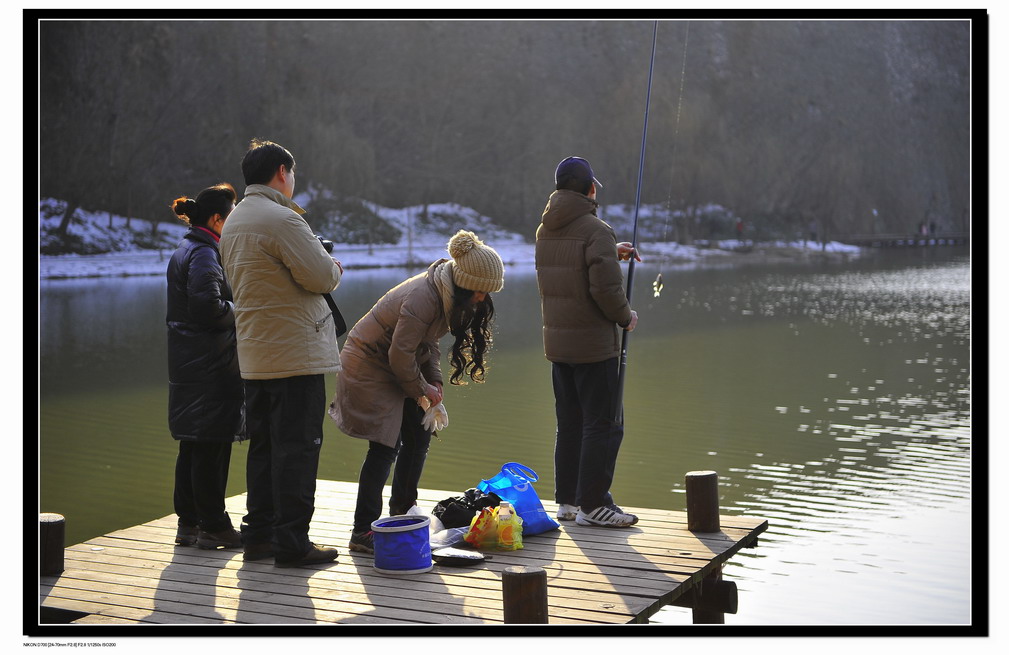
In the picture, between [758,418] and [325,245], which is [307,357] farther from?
[758,418]

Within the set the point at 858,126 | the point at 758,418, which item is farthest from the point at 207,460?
the point at 858,126

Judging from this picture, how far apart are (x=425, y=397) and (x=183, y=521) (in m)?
1.17

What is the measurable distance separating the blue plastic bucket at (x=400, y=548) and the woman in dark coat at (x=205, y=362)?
685 millimetres

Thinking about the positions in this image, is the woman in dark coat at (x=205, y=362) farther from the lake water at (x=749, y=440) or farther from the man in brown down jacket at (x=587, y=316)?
the lake water at (x=749, y=440)

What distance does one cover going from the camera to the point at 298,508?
13.3 ft

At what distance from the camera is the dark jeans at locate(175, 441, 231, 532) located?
4.34 metres

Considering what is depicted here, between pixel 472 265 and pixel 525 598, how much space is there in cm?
123

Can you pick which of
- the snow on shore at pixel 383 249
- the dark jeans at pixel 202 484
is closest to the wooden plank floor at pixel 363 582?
the dark jeans at pixel 202 484

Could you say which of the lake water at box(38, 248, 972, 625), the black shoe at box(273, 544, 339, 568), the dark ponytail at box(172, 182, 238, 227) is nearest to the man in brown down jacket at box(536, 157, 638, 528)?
the lake water at box(38, 248, 972, 625)

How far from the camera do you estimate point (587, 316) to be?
4.71 meters

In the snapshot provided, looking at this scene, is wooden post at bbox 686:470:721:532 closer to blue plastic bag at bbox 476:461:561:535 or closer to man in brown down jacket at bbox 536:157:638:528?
man in brown down jacket at bbox 536:157:638:528

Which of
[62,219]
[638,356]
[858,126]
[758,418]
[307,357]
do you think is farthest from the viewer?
[858,126]

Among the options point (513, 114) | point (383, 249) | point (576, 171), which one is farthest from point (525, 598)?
point (513, 114)

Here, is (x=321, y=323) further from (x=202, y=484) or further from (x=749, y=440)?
(x=749, y=440)
